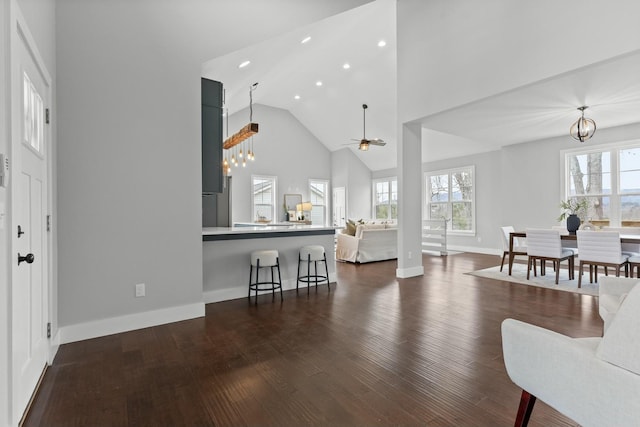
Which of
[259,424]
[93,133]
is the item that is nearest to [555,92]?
[259,424]

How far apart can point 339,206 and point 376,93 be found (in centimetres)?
444

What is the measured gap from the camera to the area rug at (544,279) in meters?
4.44

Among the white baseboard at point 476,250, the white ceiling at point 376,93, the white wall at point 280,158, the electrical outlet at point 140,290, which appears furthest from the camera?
the white wall at point 280,158

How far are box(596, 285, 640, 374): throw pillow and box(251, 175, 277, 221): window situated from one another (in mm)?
9296

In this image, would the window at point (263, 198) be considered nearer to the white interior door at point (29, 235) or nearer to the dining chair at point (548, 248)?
the dining chair at point (548, 248)

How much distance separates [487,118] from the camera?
5.20 m

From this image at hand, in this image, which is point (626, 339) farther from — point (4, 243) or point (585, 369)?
point (4, 243)

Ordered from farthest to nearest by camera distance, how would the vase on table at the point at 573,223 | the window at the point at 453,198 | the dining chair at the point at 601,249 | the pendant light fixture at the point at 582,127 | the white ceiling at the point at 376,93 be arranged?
the window at the point at 453,198 < the vase on table at the point at 573,223 < the pendant light fixture at the point at 582,127 < the dining chair at the point at 601,249 < the white ceiling at the point at 376,93

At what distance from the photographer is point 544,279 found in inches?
199

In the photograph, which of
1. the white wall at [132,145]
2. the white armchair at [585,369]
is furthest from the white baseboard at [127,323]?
the white armchair at [585,369]

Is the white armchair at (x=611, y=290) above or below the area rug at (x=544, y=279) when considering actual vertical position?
above

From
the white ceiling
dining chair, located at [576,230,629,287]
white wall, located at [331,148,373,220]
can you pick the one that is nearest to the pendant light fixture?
the white ceiling

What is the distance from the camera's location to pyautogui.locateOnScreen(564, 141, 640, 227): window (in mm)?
Result: 5844

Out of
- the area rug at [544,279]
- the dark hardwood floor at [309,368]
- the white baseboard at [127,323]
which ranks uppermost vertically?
the white baseboard at [127,323]
